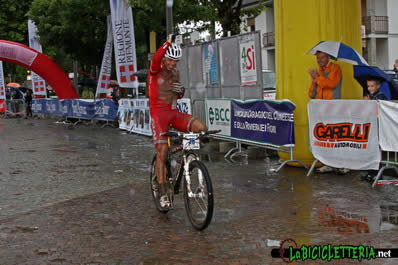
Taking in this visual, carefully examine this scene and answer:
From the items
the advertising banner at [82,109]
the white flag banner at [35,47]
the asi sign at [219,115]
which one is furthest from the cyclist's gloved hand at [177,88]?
the white flag banner at [35,47]

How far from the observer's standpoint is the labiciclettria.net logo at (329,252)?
546 cm

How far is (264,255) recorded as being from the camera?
563 cm

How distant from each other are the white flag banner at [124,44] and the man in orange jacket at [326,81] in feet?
38.8

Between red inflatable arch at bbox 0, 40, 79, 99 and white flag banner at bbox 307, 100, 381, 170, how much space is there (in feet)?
77.6

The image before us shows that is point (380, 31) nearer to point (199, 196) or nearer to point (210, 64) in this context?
point (210, 64)

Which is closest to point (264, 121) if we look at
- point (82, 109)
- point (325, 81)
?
point (325, 81)

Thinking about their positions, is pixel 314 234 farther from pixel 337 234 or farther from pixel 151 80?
pixel 151 80

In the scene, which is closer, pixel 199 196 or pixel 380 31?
pixel 199 196

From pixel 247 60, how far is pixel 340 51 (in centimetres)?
358

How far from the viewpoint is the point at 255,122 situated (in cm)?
1221

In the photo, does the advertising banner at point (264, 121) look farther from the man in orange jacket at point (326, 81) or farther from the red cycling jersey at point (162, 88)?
the red cycling jersey at point (162, 88)

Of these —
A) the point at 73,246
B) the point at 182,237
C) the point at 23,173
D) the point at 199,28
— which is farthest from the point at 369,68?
the point at 199,28

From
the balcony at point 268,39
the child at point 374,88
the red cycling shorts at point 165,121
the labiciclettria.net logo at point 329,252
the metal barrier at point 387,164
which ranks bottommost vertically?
the labiciclettria.net logo at point 329,252

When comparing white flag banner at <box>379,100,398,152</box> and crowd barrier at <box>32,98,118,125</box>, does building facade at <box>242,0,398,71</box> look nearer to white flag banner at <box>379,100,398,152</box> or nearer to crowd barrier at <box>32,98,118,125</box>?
crowd barrier at <box>32,98,118,125</box>
